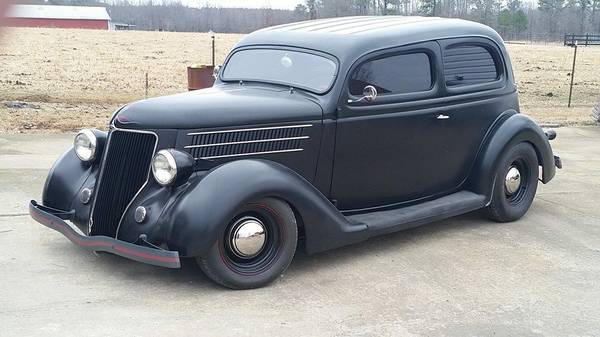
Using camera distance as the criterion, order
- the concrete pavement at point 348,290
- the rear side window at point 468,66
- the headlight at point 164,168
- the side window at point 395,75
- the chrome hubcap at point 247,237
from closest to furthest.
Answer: the concrete pavement at point 348,290 → the headlight at point 164,168 → the chrome hubcap at point 247,237 → the side window at point 395,75 → the rear side window at point 468,66

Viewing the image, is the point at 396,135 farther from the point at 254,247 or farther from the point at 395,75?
the point at 254,247

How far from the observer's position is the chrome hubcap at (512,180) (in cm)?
595

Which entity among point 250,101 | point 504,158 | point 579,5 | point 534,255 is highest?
point 579,5

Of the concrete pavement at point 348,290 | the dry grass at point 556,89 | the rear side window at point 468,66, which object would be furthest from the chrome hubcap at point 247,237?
the dry grass at point 556,89

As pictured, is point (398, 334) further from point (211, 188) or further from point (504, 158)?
point (504, 158)

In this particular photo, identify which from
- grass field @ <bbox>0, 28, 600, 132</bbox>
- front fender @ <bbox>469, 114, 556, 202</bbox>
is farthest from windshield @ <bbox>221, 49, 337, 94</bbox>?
grass field @ <bbox>0, 28, 600, 132</bbox>

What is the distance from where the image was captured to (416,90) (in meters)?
5.35

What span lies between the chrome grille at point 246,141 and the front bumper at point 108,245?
2.21ft

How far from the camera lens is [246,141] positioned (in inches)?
172

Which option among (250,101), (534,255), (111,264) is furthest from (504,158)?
(111,264)

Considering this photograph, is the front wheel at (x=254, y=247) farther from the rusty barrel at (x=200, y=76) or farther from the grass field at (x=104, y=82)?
the rusty barrel at (x=200, y=76)

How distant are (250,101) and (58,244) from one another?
1795 mm

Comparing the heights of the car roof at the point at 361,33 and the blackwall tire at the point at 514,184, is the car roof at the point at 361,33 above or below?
above

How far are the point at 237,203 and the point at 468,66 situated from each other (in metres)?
2.82
